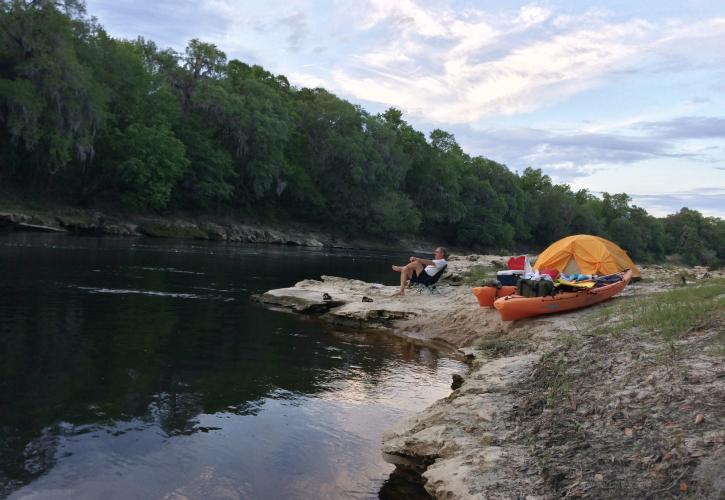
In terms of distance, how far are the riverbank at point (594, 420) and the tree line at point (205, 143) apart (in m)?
36.2

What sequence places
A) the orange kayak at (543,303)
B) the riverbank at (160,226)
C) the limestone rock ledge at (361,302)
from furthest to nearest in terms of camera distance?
1. the riverbank at (160,226)
2. the limestone rock ledge at (361,302)
3. the orange kayak at (543,303)

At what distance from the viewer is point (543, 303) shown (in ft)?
41.4

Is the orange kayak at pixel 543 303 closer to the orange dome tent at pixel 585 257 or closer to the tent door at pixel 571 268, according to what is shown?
the orange dome tent at pixel 585 257

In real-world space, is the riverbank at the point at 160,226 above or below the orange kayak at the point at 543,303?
above

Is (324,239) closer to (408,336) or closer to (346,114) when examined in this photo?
(346,114)

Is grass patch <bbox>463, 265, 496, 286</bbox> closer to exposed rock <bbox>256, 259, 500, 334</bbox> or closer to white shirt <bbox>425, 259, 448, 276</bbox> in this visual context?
exposed rock <bbox>256, 259, 500, 334</bbox>

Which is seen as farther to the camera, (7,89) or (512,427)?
(7,89)

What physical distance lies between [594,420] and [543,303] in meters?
7.20

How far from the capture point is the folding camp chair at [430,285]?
17.7 m

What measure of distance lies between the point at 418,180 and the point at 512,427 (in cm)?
7701

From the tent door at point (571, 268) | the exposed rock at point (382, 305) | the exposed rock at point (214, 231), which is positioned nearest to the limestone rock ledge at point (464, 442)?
the exposed rock at point (382, 305)

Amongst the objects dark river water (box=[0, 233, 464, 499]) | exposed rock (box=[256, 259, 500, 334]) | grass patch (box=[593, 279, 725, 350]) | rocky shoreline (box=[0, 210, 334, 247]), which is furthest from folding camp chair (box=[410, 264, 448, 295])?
rocky shoreline (box=[0, 210, 334, 247])

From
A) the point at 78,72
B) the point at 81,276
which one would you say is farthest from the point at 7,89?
the point at 81,276

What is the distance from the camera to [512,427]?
19.9 ft
